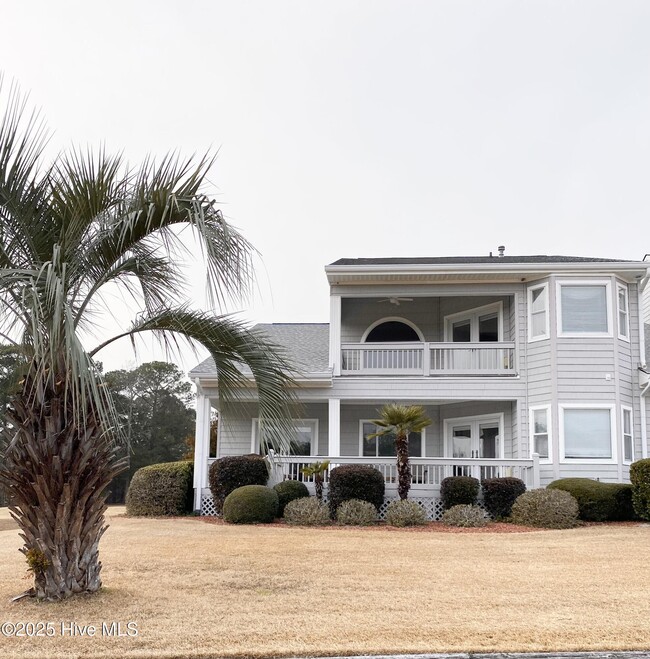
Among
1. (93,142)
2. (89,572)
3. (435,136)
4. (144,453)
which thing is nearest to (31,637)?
(89,572)

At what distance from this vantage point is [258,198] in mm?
15781

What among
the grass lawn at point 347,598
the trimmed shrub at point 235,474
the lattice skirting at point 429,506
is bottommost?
the grass lawn at point 347,598

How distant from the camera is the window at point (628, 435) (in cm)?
A: 1897

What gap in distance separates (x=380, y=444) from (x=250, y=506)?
6.62 m

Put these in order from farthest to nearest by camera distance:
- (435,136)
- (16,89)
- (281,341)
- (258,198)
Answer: (281,341), (435,136), (258,198), (16,89)

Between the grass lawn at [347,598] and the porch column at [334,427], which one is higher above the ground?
the porch column at [334,427]

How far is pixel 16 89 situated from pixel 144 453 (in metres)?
32.6

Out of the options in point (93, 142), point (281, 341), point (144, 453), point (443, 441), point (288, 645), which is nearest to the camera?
point (288, 645)

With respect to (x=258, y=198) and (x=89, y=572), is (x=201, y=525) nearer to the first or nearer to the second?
(x=258, y=198)

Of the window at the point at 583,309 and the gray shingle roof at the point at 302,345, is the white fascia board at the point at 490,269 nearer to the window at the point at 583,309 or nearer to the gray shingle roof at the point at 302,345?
the window at the point at 583,309

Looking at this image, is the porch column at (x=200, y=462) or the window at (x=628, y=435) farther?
the porch column at (x=200, y=462)

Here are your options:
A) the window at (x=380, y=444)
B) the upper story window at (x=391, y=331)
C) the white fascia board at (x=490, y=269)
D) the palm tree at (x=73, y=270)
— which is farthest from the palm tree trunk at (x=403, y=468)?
the palm tree at (x=73, y=270)

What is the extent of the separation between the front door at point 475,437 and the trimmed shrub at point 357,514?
5.55m

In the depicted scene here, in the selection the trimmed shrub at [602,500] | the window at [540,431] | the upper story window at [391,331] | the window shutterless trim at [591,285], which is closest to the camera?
the trimmed shrub at [602,500]
